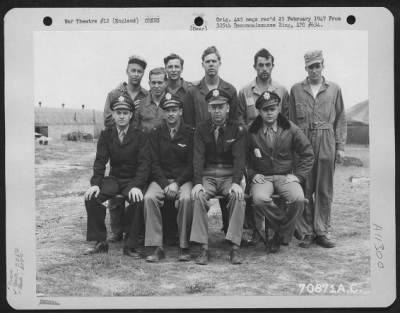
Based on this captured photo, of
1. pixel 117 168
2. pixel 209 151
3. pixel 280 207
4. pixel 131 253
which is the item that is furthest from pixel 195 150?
pixel 131 253

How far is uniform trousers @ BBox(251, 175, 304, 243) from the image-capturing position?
504cm

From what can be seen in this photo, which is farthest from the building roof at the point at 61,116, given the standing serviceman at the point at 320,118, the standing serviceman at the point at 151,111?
the standing serviceman at the point at 320,118

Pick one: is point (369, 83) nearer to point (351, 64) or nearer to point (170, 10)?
point (351, 64)

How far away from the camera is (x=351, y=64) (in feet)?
16.9

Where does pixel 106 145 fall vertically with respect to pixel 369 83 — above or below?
below

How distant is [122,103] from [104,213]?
0.96m

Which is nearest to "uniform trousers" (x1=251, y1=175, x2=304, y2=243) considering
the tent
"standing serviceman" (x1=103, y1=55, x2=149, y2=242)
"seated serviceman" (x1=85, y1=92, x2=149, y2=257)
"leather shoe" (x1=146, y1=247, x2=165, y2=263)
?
the tent

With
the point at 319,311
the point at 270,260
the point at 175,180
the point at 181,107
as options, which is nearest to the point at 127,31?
the point at 181,107

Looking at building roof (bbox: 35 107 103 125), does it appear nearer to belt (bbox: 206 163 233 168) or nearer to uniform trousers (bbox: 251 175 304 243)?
belt (bbox: 206 163 233 168)

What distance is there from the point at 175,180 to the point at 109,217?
0.69 metres

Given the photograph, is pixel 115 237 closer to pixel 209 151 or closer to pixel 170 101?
pixel 209 151

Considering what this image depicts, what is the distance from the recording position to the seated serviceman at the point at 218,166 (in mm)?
4977

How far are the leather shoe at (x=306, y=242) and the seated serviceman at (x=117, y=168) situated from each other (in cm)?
145

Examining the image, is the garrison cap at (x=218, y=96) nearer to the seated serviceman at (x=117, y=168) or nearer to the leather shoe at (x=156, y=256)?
the seated serviceman at (x=117, y=168)
